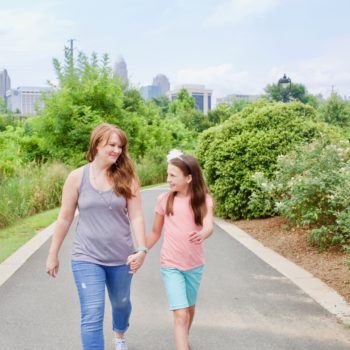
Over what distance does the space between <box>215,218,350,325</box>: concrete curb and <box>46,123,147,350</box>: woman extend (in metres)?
2.31

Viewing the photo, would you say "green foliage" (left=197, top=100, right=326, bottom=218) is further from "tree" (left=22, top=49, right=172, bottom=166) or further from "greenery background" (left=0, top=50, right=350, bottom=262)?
"tree" (left=22, top=49, right=172, bottom=166)

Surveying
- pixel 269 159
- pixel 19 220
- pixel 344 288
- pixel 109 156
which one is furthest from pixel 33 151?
pixel 109 156

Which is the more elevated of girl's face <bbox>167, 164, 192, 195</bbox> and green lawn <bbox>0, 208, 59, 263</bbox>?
girl's face <bbox>167, 164, 192, 195</bbox>

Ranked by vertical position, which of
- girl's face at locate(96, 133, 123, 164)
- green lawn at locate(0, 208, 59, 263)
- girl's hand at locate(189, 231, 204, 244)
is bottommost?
green lawn at locate(0, 208, 59, 263)

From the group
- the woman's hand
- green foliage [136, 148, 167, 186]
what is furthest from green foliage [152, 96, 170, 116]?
the woman's hand

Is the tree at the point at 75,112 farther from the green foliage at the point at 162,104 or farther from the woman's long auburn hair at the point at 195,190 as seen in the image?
the green foliage at the point at 162,104

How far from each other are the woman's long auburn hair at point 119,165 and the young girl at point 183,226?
297 millimetres

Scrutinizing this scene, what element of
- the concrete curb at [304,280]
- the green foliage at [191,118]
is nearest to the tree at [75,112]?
the concrete curb at [304,280]

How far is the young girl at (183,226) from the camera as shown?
4156 millimetres

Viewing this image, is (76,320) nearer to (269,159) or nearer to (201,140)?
(269,159)

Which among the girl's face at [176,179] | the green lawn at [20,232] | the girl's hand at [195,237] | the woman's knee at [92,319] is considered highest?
the girl's face at [176,179]

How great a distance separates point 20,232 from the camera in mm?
11750

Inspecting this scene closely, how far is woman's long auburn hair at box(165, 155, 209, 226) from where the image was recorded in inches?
167

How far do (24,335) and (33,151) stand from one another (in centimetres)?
1941
